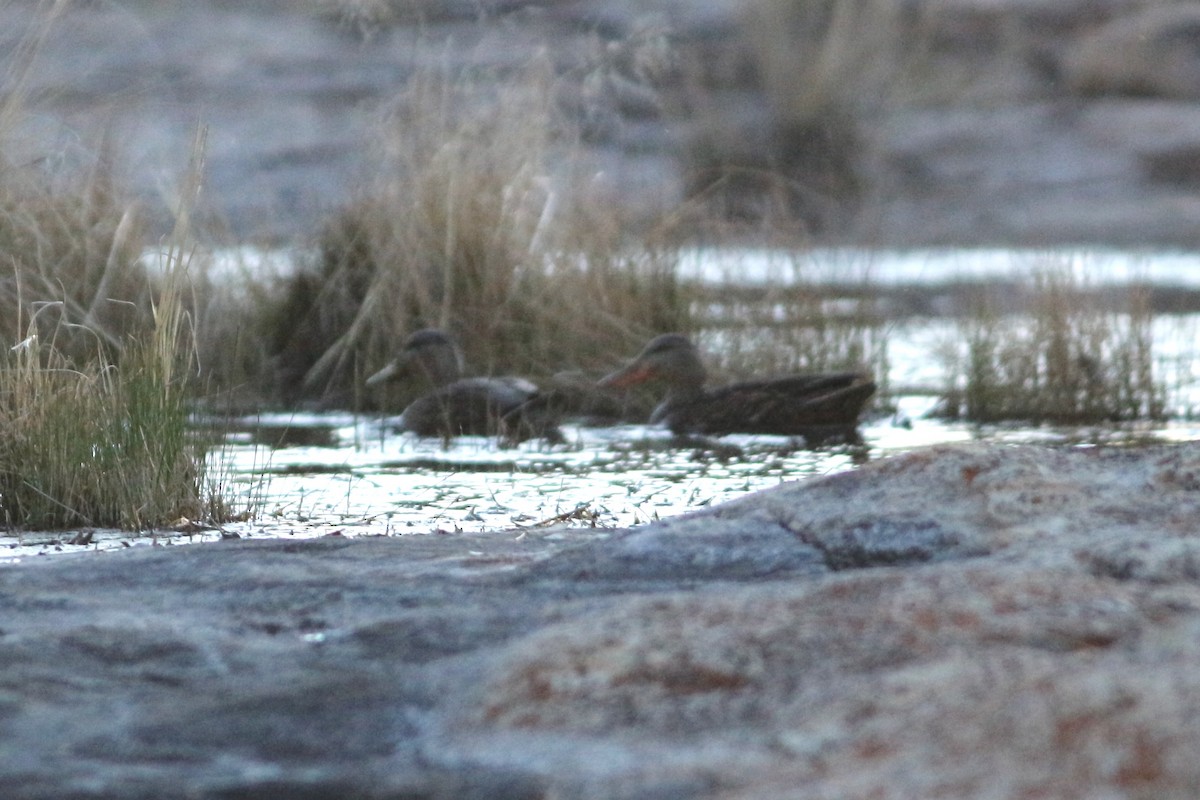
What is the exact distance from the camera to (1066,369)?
738 cm

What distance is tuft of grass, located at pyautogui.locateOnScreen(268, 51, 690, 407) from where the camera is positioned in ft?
26.4

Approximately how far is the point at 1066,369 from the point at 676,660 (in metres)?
5.54

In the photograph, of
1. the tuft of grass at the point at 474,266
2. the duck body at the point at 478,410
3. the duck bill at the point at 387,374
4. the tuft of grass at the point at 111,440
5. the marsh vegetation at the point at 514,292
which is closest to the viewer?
the tuft of grass at the point at 111,440

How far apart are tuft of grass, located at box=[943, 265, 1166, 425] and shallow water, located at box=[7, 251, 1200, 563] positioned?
18cm

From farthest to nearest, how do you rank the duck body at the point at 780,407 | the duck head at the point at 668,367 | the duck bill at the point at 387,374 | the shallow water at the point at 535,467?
the duck bill at the point at 387,374 < the duck head at the point at 668,367 < the duck body at the point at 780,407 < the shallow water at the point at 535,467

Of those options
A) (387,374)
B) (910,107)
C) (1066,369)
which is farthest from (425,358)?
(910,107)

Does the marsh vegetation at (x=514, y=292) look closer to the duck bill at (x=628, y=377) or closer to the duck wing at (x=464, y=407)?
the duck bill at (x=628, y=377)

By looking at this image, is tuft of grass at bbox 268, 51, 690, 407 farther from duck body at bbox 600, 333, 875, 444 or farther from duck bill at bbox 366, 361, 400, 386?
duck body at bbox 600, 333, 875, 444

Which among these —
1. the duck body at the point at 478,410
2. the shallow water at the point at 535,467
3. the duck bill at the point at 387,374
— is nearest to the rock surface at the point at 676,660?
the shallow water at the point at 535,467

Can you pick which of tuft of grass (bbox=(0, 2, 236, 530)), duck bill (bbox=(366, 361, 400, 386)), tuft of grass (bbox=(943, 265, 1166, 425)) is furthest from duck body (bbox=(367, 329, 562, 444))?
tuft of grass (bbox=(0, 2, 236, 530))

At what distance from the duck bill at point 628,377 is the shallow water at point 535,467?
7.3 inches

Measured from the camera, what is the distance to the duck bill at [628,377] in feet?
23.8

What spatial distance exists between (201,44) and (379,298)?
708 cm

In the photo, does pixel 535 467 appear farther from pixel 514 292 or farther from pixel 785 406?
pixel 514 292
